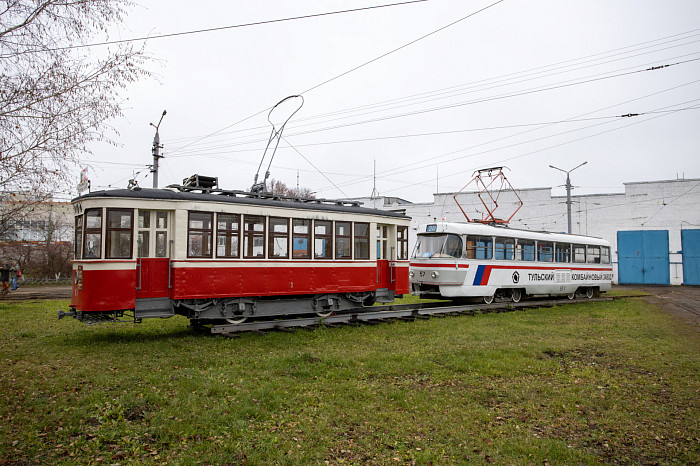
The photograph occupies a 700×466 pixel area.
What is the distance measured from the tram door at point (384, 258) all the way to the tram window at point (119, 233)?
740 cm

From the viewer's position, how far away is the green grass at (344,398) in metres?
5.18

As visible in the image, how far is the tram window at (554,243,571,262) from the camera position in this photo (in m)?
21.8

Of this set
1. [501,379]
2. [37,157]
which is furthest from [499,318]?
[37,157]

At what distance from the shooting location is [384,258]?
49.8 feet

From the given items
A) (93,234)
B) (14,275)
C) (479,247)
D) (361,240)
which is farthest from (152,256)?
(14,275)

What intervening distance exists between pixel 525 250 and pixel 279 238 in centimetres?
1199

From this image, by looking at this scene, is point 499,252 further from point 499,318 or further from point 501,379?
point 501,379

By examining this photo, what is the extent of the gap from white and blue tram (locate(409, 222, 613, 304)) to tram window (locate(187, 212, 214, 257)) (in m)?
8.91

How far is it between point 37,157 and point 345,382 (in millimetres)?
5868

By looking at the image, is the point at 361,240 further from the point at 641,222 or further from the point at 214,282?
the point at 641,222

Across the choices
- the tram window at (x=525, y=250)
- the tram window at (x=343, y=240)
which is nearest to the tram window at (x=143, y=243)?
the tram window at (x=343, y=240)

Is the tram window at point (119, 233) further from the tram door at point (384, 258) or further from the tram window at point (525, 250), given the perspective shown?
the tram window at point (525, 250)

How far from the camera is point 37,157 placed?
7.18 metres

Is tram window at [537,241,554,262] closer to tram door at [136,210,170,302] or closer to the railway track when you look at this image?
the railway track
